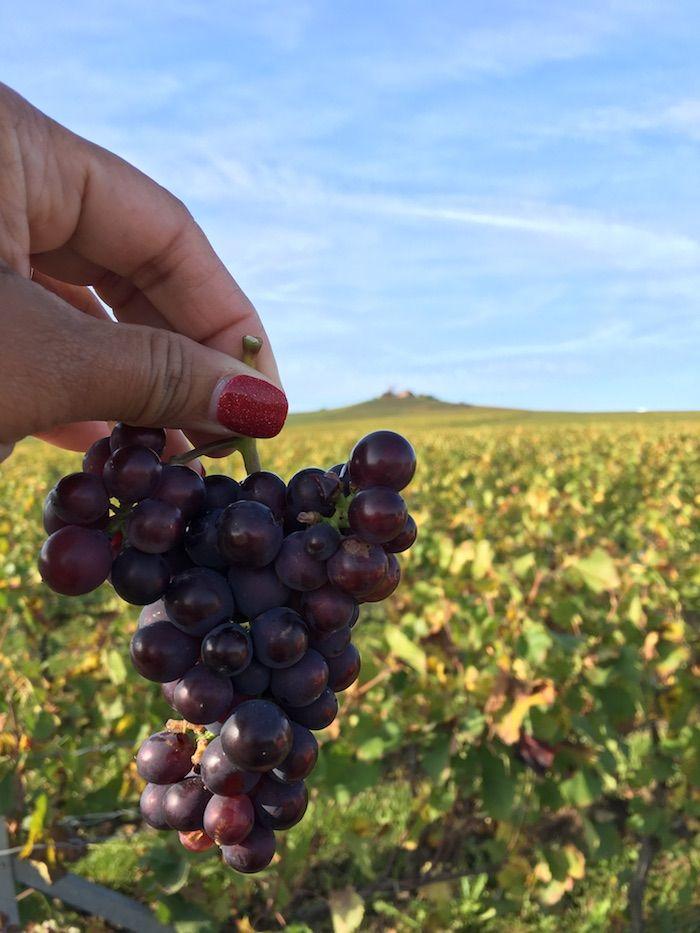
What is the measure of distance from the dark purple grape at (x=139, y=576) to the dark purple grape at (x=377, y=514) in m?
0.31

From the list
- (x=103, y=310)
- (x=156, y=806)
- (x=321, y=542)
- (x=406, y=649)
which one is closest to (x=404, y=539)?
(x=321, y=542)

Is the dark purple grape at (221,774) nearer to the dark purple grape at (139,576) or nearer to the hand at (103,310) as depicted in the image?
the dark purple grape at (139,576)

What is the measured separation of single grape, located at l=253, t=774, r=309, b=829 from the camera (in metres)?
1.26

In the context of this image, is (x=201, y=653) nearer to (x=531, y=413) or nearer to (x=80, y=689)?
(x=80, y=689)

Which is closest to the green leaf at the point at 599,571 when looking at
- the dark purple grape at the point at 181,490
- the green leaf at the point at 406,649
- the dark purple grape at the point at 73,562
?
the green leaf at the point at 406,649

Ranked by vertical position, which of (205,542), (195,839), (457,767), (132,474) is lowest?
(457,767)

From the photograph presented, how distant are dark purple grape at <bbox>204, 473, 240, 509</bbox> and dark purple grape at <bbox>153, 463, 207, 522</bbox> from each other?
0.08ft

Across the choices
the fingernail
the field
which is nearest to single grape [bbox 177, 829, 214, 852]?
the fingernail

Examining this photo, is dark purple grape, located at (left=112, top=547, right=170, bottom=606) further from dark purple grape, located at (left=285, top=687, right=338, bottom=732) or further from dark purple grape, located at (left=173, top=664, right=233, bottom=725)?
dark purple grape, located at (left=285, top=687, right=338, bottom=732)

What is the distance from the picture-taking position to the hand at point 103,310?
1340 millimetres

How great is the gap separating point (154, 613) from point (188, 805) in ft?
1.00

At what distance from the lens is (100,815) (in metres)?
2.58

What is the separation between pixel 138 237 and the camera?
1.86 metres

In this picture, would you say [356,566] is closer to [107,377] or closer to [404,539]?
Answer: [404,539]
